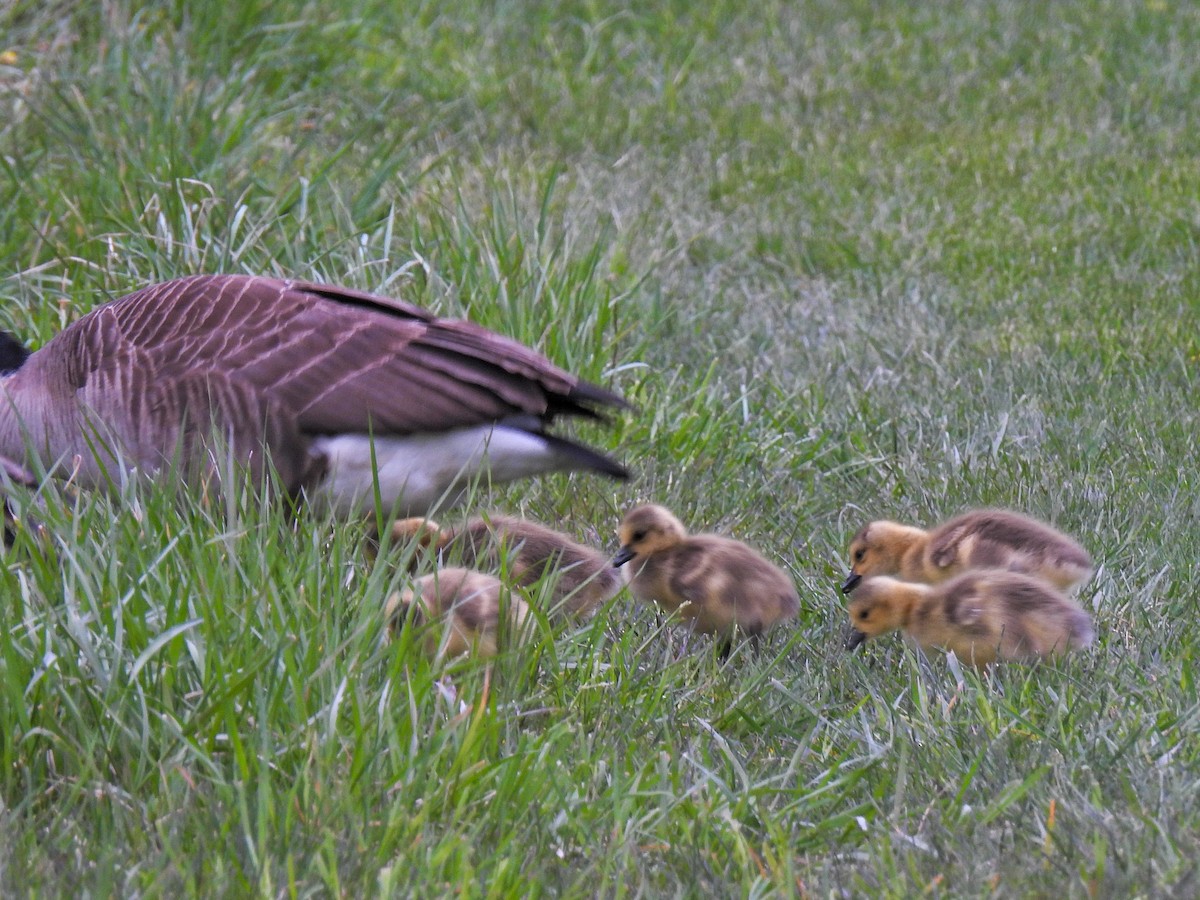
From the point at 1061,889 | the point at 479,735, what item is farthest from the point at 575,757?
the point at 1061,889

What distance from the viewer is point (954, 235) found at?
808cm

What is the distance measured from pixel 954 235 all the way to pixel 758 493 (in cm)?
322

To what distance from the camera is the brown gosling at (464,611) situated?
3566 millimetres

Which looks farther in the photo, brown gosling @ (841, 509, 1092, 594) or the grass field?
brown gosling @ (841, 509, 1092, 594)

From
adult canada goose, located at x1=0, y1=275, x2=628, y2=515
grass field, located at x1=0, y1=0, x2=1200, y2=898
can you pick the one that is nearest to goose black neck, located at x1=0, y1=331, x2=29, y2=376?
adult canada goose, located at x1=0, y1=275, x2=628, y2=515

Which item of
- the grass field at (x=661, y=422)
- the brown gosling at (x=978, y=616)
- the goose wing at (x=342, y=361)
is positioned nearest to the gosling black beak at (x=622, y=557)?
the grass field at (x=661, y=422)

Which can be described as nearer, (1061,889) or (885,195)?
(1061,889)

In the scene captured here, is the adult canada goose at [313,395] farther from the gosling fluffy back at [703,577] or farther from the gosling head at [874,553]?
the gosling head at [874,553]

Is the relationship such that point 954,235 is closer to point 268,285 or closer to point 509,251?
point 509,251

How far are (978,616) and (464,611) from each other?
122cm

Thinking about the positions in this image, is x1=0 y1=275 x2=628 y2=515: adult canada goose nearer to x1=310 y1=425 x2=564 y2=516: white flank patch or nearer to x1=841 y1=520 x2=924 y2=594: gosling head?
x1=310 y1=425 x2=564 y2=516: white flank patch

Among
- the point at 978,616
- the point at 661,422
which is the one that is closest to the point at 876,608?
the point at 978,616

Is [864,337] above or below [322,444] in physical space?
below

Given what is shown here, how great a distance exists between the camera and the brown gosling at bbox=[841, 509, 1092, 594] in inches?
162
